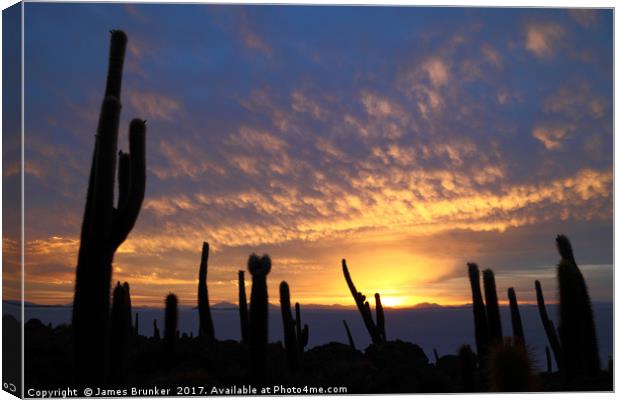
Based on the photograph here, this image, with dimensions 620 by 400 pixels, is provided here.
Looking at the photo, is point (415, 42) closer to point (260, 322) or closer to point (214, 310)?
point (260, 322)

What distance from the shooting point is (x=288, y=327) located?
1487 cm

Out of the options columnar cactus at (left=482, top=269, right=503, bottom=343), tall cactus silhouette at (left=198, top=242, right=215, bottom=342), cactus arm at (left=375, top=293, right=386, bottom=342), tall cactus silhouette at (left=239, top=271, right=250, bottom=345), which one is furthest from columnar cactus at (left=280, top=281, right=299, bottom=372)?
columnar cactus at (left=482, top=269, right=503, bottom=343)

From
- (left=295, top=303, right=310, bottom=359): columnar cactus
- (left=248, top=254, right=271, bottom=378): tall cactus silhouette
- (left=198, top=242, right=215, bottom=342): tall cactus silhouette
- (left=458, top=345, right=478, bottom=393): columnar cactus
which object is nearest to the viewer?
(left=458, top=345, right=478, bottom=393): columnar cactus

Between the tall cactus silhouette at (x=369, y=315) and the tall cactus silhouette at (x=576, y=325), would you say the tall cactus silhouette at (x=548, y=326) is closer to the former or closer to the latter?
the tall cactus silhouette at (x=576, y=325)

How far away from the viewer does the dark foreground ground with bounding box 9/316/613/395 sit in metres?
10.8

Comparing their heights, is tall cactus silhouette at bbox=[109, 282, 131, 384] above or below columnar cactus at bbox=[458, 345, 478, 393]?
above

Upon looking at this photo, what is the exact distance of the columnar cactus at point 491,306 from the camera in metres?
13.0

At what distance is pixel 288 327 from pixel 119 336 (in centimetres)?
408

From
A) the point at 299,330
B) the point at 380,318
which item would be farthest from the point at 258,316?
the point at 380,318

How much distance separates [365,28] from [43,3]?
446cm

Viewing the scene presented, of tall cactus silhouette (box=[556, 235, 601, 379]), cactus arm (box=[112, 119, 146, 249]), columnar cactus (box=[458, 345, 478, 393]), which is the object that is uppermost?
cactus arm (box=[112, 119, 146, 249])

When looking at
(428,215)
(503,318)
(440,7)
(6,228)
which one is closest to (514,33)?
(440,7)

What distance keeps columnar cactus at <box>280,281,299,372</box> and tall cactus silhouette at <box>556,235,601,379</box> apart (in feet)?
16.1

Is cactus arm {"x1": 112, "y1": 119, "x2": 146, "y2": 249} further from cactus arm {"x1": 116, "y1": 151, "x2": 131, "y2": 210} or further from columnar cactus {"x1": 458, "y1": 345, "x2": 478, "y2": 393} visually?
columnar cactus {"x1": 458, "y1": 345, "x2": 478, "y2": 393}
